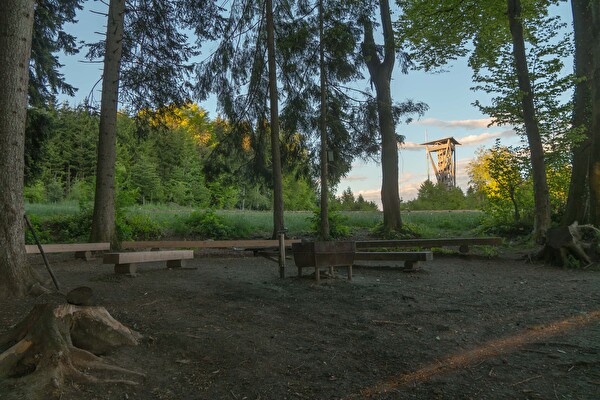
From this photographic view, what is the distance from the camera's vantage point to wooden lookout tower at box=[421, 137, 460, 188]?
41.4m

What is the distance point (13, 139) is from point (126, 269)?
8.22ft

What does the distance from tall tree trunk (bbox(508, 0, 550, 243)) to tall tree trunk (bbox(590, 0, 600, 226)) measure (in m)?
1.08

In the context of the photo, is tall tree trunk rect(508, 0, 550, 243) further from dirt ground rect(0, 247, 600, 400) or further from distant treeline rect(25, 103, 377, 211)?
distant treeline rect(25, 103, 377, 211)

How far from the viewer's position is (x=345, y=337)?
4.18 m

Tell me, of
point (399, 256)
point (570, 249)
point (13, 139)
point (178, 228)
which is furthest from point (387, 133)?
point (13, 139)

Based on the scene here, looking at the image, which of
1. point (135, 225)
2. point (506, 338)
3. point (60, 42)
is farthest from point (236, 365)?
point (60, 42)

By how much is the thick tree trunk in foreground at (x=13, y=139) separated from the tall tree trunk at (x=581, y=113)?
12.0 meters

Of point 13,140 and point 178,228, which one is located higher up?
point 13,140

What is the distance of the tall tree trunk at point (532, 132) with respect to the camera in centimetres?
1118

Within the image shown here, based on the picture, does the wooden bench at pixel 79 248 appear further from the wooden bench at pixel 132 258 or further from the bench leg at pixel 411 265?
the bench leg at pixel 411 265

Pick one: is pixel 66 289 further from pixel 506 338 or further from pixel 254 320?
pixel 506 338

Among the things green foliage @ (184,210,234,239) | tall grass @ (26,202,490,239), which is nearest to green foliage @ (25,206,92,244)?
tall grass @ (26,202,490,239)

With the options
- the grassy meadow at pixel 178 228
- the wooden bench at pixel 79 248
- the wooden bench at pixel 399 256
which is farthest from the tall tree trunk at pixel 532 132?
the wooden bench at pixel 79 248

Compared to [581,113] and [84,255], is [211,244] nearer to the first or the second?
[84,255]
